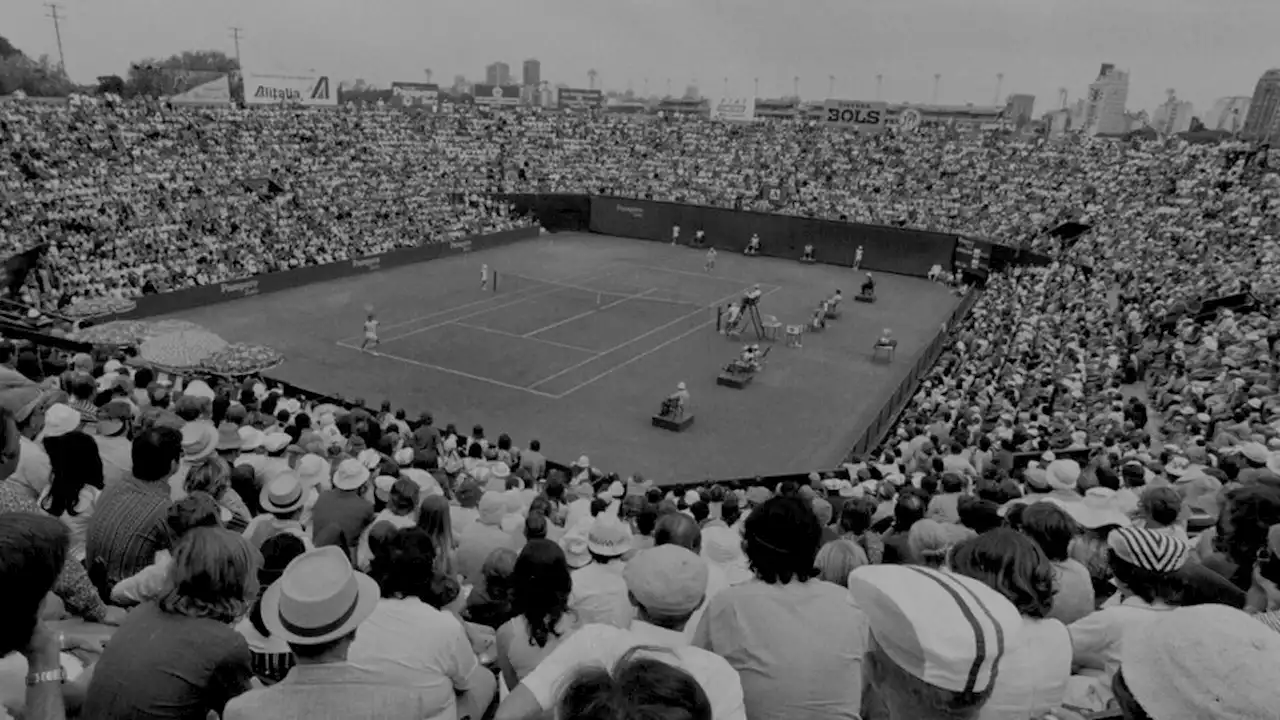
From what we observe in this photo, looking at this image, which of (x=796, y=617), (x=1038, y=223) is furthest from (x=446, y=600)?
(x=1038, y=223)

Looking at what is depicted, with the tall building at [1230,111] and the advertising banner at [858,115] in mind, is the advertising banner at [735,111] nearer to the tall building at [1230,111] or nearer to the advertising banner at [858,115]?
the advertising banner at [858,115]

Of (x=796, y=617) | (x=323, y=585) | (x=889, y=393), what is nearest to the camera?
(x=323, y=585)

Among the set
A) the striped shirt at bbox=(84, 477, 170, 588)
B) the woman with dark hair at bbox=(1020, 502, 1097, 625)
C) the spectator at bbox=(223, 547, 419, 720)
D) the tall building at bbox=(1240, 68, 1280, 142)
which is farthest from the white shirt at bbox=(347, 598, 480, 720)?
the tall building at bbox=(1240, 68, 1280, 142)

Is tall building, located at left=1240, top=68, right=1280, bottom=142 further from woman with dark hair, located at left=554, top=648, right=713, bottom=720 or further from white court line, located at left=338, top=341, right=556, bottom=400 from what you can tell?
woman with dark hair, located at left=554, top=648, right=713, bottom=720

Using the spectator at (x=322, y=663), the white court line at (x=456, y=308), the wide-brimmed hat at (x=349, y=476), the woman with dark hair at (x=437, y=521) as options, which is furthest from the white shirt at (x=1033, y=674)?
the white court line at (x=456, y=308)

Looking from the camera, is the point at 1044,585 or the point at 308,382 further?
the point at 308,382

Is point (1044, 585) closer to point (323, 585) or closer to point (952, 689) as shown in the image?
point (952, 689)

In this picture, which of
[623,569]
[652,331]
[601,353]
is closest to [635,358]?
[601,353]

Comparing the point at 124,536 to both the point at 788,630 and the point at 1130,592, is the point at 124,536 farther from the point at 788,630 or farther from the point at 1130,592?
the point at 1130,592
